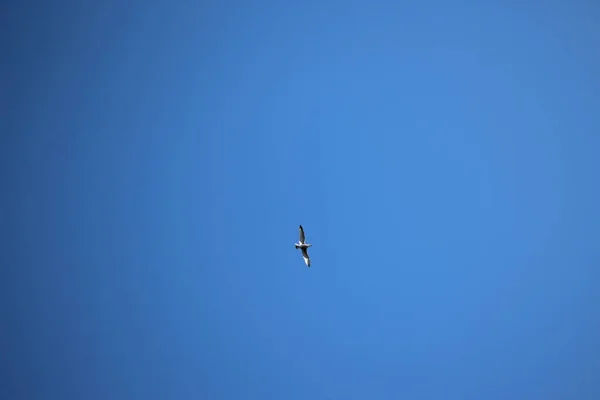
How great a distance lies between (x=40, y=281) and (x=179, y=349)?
1088 cm

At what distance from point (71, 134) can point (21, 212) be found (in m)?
8.93

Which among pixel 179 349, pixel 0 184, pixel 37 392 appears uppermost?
pixel 0 184

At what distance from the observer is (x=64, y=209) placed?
1821 inches

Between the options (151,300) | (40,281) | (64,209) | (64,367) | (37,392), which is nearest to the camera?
(37,392)

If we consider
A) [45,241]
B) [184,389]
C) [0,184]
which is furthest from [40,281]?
[184,389]

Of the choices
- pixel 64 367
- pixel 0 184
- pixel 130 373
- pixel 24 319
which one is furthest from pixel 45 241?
pixel 130 373

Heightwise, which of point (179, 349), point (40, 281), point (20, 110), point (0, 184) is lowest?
point (179, 349)

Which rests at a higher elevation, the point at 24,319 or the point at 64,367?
the point at 24,319

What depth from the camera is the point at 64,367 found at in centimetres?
3422

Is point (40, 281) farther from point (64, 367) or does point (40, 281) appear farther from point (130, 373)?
point (130, 373)

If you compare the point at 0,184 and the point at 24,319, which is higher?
the point at 0,184

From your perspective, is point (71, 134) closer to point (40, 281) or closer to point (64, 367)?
point (40, 281)

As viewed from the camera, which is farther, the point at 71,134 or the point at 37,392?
the point at 71,134

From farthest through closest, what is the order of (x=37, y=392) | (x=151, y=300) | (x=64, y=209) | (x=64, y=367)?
1. (x=64, y=209)
2. (x=151, y=300)
3. (x=64, y=367)
4. (x=37, y=392)
